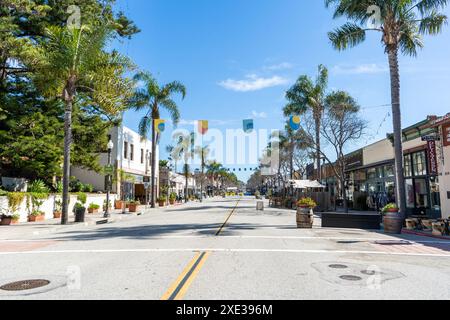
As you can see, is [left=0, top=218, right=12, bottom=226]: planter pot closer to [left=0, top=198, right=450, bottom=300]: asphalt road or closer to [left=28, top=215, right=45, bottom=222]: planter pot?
[left=28, top=215, right=45, bottom=222]: planter pot

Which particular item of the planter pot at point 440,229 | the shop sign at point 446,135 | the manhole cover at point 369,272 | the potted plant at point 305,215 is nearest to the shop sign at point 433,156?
the shop sign at point 446,135

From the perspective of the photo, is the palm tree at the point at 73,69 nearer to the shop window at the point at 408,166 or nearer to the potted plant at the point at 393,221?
the potted plant at the point at 393,221

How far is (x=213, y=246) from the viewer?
12.3 meters

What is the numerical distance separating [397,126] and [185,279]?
17117 millimetres

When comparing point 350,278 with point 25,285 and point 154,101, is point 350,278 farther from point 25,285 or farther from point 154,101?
point 154,101

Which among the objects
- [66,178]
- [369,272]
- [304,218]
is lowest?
[369,272]

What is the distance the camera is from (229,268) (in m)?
8.65

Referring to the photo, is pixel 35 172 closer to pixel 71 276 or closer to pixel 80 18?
pixel 80 18

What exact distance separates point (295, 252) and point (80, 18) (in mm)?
24856

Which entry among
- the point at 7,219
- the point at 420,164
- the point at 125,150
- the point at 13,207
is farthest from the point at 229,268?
the point at 125,150

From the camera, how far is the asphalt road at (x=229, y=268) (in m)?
6.59

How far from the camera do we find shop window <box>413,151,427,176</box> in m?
25.5

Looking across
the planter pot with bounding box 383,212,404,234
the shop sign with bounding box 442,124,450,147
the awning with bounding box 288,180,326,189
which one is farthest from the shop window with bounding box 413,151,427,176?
the awning with bounding box 288,180,326,189
